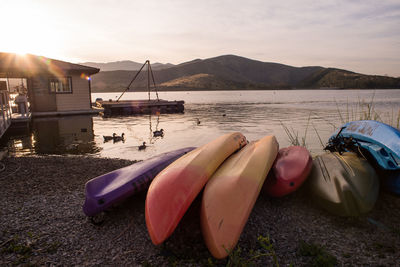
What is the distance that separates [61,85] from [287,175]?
23954mm

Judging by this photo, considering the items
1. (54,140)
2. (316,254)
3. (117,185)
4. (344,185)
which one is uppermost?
(344,185)

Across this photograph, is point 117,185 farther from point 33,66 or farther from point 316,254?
point 33,66

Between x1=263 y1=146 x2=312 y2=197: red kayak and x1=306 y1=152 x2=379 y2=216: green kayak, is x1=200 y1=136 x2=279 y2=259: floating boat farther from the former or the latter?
x1=306 y1=152 x2=379 y2=216: green kayak

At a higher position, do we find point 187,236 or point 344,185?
point 344,185

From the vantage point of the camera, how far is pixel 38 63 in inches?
872

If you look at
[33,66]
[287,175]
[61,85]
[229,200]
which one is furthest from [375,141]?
[61,85]

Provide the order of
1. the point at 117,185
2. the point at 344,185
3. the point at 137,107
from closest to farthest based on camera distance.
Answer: the point at 344,185 < the point at 117,185 < the point at 137,107

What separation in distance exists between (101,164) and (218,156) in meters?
5.04

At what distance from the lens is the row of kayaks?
352 centimetres

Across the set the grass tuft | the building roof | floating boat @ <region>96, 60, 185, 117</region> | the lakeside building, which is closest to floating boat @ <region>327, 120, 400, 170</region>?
the grass tuft

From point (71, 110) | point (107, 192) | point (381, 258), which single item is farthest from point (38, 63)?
point (381, 258)

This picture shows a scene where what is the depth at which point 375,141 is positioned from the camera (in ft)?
18.0

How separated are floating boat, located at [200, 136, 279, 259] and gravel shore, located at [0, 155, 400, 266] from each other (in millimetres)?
221

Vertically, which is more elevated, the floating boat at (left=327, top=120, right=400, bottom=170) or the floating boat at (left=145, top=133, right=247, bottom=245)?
the floating boat at (left=327, top=120, right=400, bottom=170)
